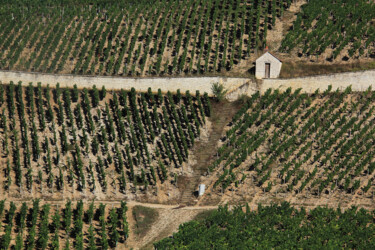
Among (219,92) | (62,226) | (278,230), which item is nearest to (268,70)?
(219,92)

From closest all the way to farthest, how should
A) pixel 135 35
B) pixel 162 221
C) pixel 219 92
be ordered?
pixel 162 221 < pixel 219 92 < pixel 135 35

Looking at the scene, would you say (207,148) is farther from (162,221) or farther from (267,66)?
(267,66)

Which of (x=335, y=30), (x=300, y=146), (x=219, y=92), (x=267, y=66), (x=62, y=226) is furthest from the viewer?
(x=335, y=30)

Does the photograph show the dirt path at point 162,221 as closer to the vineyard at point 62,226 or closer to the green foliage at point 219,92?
the vineyard at point 62,226

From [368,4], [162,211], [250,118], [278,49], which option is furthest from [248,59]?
[162,211]

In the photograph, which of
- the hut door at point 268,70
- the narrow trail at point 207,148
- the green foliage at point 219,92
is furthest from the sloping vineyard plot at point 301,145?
the green foliage at point 219,92

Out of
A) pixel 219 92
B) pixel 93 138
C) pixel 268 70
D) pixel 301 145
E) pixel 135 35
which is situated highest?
pixel 135 35

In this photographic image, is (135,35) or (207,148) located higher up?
(135,35)
